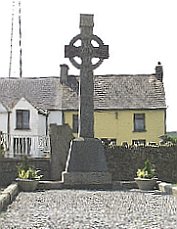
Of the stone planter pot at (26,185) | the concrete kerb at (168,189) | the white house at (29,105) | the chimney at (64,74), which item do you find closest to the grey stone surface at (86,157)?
the stone planter pot at (26,185)

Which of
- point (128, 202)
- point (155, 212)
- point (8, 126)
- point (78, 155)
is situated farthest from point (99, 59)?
point (8, 126)

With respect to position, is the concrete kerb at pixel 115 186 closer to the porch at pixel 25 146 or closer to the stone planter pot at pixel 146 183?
the stone planter pot at pixel 146 183

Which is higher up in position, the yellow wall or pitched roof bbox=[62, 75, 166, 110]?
pitched roof bbox=[62, 75, 166, 110]

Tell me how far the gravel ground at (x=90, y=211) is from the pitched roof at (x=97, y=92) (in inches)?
1208

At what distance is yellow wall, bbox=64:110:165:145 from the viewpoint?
4609cm

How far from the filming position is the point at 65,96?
47.5m

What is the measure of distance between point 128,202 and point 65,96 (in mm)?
34115

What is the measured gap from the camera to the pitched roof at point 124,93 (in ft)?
152

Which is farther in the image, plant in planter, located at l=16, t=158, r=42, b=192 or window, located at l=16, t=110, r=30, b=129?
window, located at l=16, t=110, r=30, b=129

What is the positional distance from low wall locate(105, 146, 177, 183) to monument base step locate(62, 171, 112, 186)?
146 inches

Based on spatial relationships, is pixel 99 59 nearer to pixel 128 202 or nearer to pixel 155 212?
pixel 128 202

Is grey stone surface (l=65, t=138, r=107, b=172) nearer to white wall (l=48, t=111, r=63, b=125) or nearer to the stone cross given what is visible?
the stone cross

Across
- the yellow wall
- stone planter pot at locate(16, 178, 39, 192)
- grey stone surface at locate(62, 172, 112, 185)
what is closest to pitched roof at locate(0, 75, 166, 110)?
the yellow wall

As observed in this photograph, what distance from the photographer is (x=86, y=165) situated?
61.6 ft
